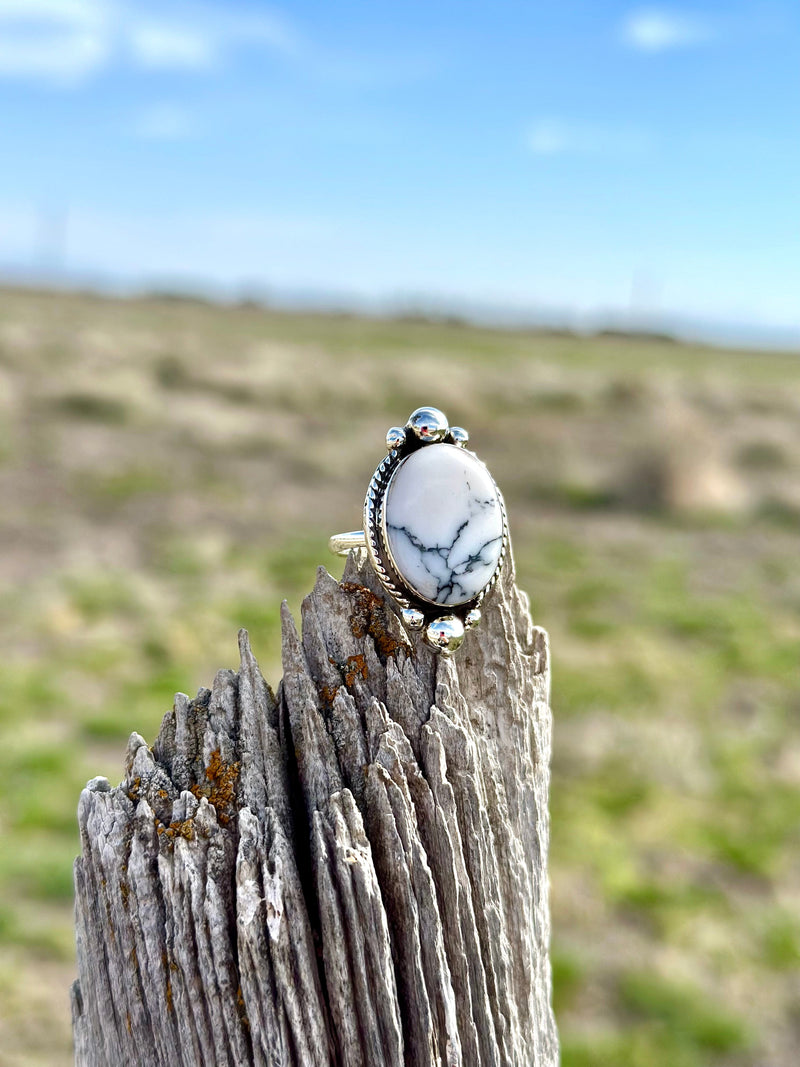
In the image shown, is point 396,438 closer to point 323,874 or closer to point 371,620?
point 371,620

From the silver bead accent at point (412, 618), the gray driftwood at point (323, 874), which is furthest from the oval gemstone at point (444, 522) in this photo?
the gray driftwood at point (323, 874)

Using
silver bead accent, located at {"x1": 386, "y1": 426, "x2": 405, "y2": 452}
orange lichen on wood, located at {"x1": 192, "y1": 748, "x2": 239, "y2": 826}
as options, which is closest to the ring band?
silver bead accent, located at {"x1": 386, "y1": 426, "x2": 405, "y2": 452}

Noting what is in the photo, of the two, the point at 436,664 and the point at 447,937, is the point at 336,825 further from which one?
the point at 436,664

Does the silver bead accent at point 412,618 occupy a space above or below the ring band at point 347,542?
below

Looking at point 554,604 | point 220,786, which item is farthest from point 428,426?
point 554,604

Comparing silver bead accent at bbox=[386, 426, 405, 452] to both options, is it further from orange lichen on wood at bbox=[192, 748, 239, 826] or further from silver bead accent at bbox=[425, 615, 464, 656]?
orange lichen on wood at bbox=[192, 748, 239, 826]

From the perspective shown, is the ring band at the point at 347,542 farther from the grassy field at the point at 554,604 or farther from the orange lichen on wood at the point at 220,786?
the grassy field at the point at 554,604
